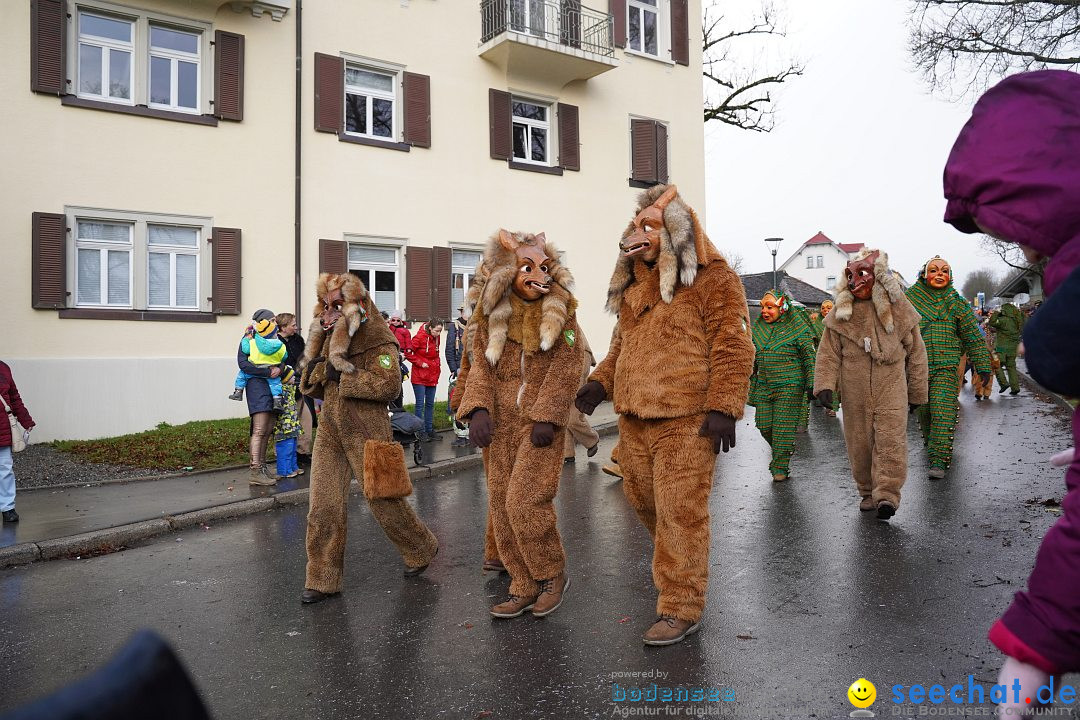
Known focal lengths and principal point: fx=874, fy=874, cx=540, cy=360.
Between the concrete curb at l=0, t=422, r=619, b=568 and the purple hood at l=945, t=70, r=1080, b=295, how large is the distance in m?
7.59

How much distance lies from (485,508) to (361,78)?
11.7 m

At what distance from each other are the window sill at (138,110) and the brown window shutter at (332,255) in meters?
2.82

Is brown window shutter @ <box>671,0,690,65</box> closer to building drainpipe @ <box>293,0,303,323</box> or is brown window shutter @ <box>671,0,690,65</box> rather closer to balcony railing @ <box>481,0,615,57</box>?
balcony railing @ <box>481,0,615,57</box>

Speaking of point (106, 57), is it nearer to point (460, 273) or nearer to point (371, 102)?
point (371, 102)

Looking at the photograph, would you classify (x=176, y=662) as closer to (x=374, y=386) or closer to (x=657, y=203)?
(x=657, y=203)

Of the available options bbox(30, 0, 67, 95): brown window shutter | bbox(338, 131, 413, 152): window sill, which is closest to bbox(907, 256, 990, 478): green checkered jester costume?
bbox(338, 131, 413, 152): window sill

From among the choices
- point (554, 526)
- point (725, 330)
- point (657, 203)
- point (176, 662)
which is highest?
point (657, 203)

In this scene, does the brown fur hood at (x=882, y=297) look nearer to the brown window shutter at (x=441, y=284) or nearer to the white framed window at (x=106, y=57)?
the brown window shutter at (x=441, y=284)

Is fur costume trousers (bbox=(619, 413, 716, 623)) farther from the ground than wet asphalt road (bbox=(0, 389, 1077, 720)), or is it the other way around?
fur costume trousers (bbox=(619, 413, 716, 623))

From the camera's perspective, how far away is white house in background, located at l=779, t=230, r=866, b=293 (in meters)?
96.1

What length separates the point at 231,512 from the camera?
29.0 feet

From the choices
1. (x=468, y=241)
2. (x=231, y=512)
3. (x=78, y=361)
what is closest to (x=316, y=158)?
(x=468, y=241)

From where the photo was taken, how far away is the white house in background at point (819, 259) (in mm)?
96125

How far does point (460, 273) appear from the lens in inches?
730
